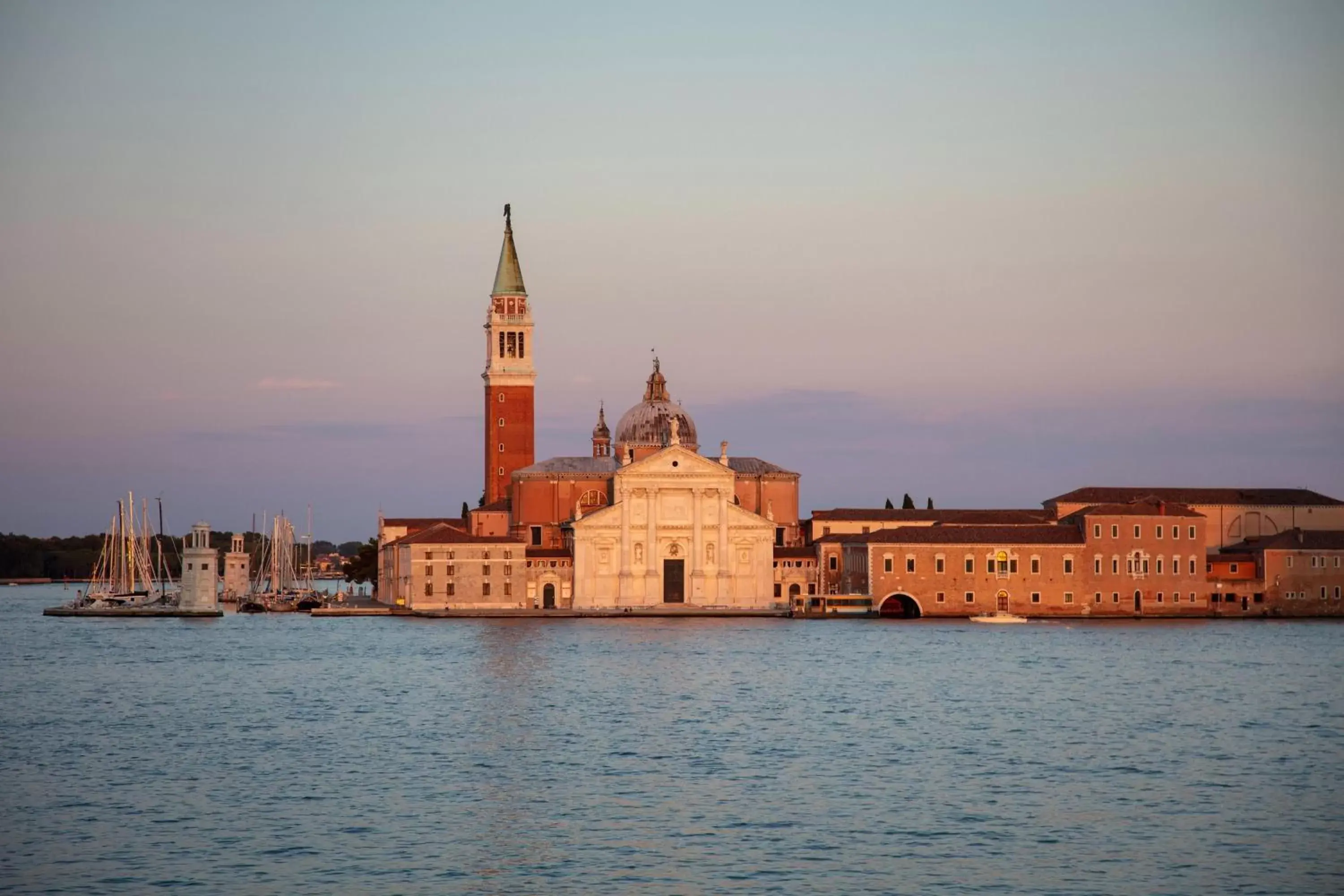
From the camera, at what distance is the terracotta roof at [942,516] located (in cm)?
7344

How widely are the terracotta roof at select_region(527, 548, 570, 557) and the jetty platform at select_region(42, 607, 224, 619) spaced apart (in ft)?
40.8

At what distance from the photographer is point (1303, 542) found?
69.9 meters

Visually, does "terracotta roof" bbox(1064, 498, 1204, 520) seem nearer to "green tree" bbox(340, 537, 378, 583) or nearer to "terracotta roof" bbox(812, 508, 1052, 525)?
"terracotta roof" bbox(812, 508, 1052, 525)

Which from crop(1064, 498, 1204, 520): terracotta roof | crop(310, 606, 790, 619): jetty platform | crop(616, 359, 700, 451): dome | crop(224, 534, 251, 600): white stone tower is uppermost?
crop(616, 359, 700, 451): dome

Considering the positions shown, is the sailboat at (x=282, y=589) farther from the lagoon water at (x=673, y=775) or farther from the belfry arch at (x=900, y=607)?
the lagoon water at (x=673, y=775)

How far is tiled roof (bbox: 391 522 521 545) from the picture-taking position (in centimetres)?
7000

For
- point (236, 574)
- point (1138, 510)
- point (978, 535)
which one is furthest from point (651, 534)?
point (236, 574)

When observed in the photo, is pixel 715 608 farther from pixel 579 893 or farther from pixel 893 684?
pixel 579 893

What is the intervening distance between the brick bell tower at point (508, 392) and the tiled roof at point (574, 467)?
2430 millimetres

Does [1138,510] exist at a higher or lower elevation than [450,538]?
higher

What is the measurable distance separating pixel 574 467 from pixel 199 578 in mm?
14925

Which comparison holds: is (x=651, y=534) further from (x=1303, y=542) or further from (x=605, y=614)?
(x=1303, y=542)

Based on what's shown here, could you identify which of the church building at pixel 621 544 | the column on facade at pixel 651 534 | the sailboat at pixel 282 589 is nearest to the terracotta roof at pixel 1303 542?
the church building at pixel 621 544

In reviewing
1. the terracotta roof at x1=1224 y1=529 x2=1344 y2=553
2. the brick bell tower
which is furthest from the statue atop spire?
the terracotta roof at x1=1224 y1=529 x2=1344 y2=553
